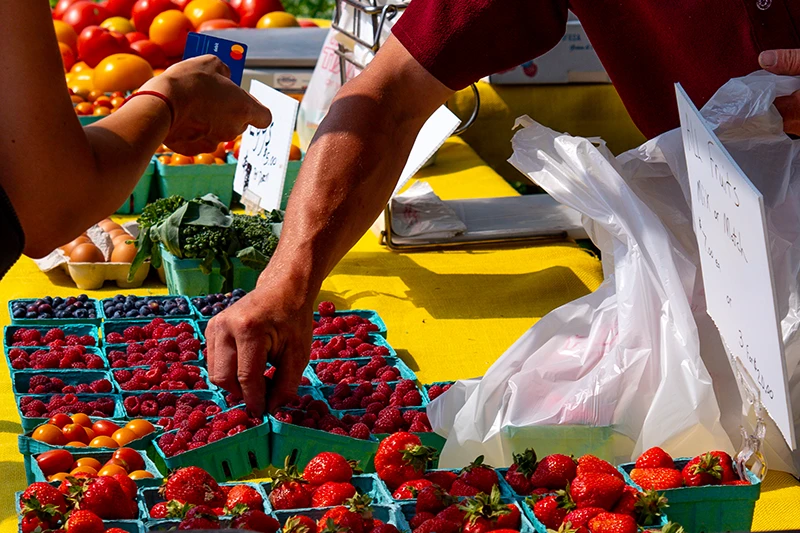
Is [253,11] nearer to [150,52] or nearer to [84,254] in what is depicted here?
[150,52]

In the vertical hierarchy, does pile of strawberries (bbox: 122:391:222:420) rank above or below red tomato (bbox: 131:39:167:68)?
below

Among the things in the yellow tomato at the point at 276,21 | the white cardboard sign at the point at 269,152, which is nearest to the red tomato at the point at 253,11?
the yellow tomato at the point at 276,21

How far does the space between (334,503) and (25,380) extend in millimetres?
740

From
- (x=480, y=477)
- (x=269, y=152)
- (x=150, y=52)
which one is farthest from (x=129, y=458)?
(x=150, y=52)

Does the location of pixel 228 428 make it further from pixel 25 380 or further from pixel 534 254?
pixel 534 254

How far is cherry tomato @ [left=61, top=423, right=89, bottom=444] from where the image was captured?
→ 1.45 metres

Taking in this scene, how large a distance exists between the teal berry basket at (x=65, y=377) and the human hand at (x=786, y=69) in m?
1.13

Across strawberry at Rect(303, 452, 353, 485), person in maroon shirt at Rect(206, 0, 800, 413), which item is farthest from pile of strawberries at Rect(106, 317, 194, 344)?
strawberry at Rect(303, 452, 353, 485)

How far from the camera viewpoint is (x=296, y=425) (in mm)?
1452

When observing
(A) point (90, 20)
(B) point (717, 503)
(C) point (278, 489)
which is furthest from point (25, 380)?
(A) point (90, 20)

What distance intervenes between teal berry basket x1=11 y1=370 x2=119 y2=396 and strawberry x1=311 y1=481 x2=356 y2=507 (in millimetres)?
571

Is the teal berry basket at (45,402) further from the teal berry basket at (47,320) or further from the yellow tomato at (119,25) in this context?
the yellow tomato at (119,25)

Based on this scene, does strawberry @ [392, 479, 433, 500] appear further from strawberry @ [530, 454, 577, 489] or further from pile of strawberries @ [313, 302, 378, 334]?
pile of strawberries @ [313, 302, 378, 334]

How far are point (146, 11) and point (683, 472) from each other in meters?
3.65
